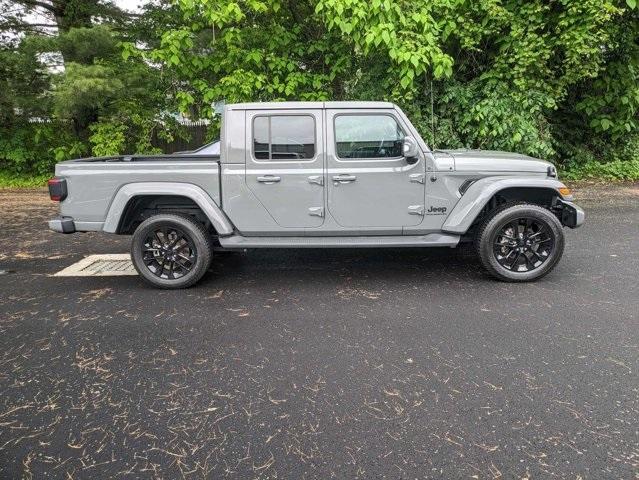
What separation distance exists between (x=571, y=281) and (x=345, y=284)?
2278 mm

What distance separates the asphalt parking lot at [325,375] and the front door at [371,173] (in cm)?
70

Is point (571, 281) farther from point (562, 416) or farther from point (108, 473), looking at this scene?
point (108, 473)

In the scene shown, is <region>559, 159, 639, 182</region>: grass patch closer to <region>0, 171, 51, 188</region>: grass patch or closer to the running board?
the running board

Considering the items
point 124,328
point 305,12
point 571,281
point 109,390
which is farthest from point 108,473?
point 305,12

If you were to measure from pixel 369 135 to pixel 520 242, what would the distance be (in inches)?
73.2

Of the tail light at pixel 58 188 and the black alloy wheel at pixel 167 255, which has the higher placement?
the tail light at pixel 58 188

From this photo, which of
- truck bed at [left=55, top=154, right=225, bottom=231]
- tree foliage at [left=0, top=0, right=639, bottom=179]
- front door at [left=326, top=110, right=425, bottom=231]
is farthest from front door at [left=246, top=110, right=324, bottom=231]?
tree foliage at [left=0, top=0, right=639, bottom=179]

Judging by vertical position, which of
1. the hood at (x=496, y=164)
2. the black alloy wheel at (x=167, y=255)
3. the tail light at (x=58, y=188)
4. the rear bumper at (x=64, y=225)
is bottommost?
the black alloy wheel at (x=167, y=255)

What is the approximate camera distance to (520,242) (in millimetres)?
4848

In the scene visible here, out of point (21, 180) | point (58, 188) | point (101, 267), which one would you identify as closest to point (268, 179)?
point (58, 188)

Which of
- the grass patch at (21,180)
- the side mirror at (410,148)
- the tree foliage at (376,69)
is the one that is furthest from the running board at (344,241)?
the grass patch at (21,180)

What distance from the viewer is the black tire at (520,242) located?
187 inches

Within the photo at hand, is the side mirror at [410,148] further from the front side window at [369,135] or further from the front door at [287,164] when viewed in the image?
the front door at [287,164]

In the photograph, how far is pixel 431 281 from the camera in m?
4.98
